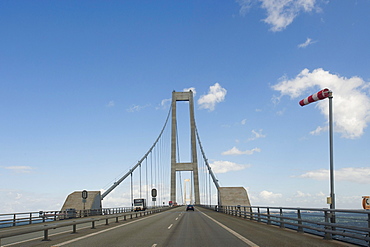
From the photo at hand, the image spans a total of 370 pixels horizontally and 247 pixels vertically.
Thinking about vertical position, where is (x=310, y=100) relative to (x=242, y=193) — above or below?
above

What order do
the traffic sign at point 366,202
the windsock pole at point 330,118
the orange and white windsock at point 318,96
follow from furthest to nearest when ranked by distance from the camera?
the orange and white windsock at point 318,96 < the windsock pole at point 330,118 < the traffic sign at point 366,202

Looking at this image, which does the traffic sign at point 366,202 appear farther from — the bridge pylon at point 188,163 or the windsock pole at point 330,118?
the bridge pylon at point 188,163

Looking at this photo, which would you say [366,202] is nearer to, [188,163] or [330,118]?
[330,118]

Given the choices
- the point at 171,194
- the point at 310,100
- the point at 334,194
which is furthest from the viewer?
the point at 171,194

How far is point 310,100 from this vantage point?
17016 millimetres

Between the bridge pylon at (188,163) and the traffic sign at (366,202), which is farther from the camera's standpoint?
the bridge pylon at (188,163)

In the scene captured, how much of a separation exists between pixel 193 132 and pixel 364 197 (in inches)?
2958

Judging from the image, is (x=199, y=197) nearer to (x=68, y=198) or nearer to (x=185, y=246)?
(x=68, y=198)

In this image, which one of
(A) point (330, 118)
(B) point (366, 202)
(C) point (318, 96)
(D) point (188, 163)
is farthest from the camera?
(D) point (188, 163)

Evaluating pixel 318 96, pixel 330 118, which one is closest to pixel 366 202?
pixel 330 118

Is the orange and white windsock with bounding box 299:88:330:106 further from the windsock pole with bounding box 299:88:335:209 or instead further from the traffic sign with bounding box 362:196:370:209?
the traffic sign with bounding box 362:196:370:209

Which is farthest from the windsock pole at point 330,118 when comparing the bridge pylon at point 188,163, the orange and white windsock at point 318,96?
the bridge pylon at point 188,163

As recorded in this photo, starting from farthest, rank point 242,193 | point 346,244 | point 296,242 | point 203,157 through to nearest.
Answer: point 203,157
point 242,193
point 296,242
point 346,244

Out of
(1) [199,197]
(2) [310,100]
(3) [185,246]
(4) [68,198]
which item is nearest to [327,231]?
(3) [185,246]
